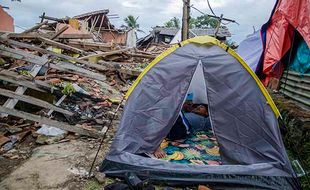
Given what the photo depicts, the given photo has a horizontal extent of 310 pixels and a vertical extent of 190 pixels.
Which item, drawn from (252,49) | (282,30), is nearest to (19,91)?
(282,30)

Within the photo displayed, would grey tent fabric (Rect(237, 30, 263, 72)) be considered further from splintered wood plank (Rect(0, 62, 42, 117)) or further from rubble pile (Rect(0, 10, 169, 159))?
splintered wood plank (Rect(0, 62, 42, 117))

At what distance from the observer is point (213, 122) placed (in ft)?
12.1

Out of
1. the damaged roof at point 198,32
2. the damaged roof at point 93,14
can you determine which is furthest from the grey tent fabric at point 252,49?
the damaged roof at point 198,32

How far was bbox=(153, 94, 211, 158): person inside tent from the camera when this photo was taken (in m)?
4.42

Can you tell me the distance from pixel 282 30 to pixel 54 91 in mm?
4730

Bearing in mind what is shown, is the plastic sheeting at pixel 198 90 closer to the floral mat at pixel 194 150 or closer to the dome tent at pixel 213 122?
the floral mat at pixel 194 150

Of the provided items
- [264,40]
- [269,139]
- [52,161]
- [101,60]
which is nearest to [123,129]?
[52,161]

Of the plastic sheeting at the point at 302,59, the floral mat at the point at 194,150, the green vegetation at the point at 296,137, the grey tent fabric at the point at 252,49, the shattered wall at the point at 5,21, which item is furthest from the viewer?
the shattered wall at the point at 5,21

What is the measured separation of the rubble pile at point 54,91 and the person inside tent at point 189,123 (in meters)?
1.27

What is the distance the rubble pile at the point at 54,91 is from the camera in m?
4.51

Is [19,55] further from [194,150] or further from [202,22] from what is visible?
[202,22]

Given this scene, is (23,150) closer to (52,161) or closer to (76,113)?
(52,161)

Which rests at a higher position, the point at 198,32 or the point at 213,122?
the point at 198,32

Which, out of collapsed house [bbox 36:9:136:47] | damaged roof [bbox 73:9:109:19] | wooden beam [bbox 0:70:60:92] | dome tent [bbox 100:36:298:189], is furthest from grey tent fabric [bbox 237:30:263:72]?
damaged roof [bbox 73:9:109:19]
